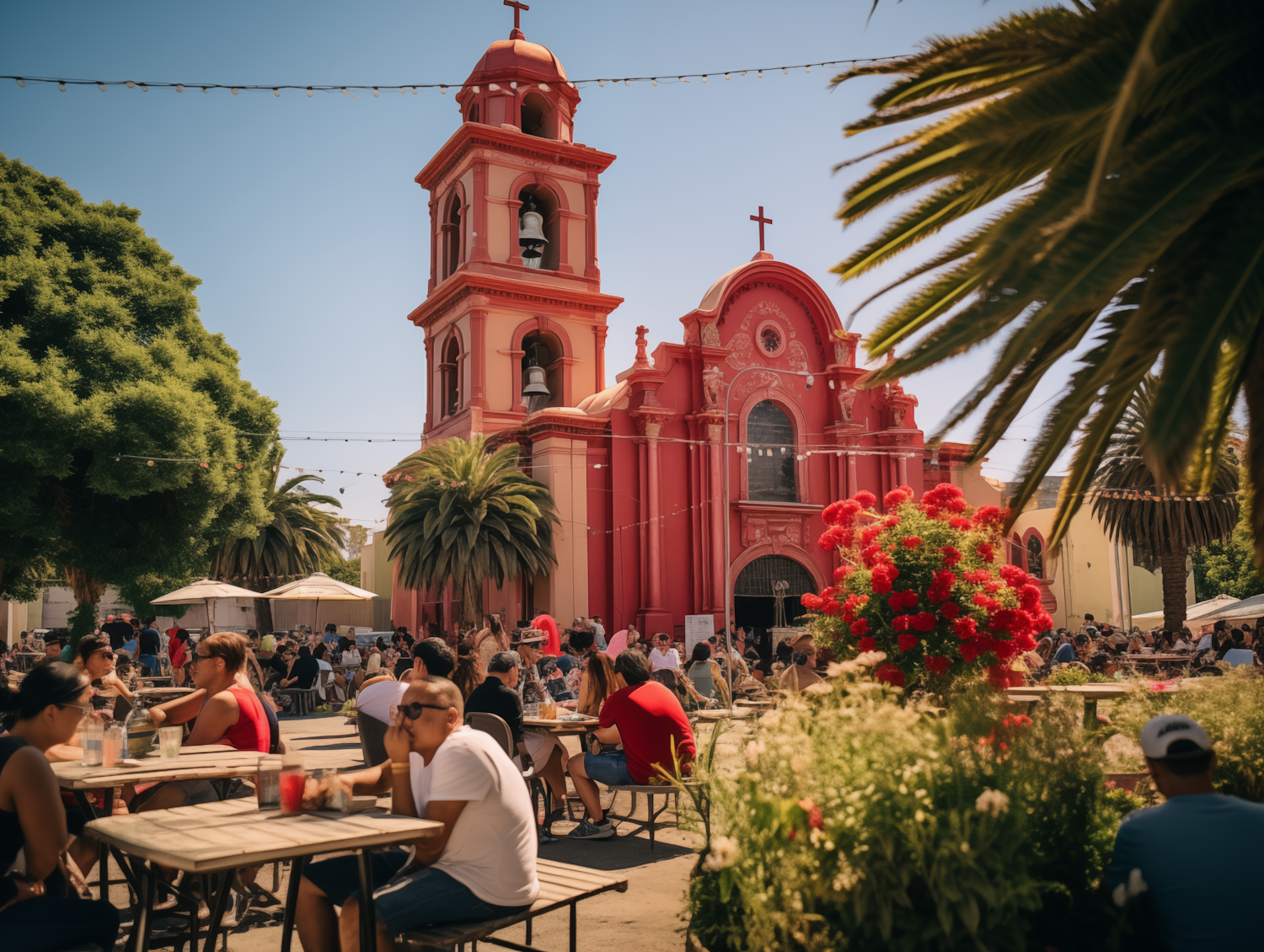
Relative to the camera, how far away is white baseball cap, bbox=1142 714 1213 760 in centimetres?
315

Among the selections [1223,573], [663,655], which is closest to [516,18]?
[663,655]

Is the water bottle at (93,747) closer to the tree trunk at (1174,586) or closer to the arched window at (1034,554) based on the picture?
the tree trunk at (1174,586)

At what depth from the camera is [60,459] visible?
16.3 metres

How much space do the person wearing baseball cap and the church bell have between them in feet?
89.4

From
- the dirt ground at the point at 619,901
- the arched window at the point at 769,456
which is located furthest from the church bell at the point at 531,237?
the dirt ground at the point at 619,901

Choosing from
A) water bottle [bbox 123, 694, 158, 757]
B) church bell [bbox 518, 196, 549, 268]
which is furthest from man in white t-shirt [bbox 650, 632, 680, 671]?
church bell [bbox 518, 196, 549, 268]

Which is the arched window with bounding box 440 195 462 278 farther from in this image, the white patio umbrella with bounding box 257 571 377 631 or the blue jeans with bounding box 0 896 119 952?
the blue jeans with bounding box 0 896 119 952

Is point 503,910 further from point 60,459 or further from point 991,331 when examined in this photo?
point 60,459

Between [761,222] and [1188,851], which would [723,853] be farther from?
[761,222]

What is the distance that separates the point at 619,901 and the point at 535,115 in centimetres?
2882

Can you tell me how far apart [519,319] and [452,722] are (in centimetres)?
2493

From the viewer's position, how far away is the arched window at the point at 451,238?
1201 inches

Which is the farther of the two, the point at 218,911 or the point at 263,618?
the point at 263,618

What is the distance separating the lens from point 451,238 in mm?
30641
